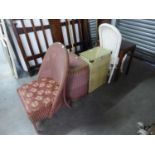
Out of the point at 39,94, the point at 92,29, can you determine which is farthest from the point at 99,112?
the point at 92,29

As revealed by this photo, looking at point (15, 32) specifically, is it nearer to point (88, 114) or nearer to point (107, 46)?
point (107, 46)

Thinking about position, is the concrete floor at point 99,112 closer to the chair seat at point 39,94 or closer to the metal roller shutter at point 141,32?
the chair seat at point 39,94

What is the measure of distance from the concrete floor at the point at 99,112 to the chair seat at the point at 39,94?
39 cm

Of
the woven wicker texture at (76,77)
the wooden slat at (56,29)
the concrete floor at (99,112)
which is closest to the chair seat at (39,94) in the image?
the woven wicker texture at (76,77)

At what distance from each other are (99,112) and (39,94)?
2.60 ft

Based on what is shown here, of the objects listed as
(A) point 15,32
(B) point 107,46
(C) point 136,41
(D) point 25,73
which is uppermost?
(A) point 15,32

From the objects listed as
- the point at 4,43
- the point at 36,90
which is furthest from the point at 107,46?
the point at 4,43

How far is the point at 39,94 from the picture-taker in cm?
162

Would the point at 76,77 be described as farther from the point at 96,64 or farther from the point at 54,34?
the point at 54,34

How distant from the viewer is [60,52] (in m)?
1.59

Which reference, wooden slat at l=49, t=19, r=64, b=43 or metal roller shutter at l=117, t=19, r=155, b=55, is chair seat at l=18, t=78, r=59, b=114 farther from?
metal roller shutter at l=117, t=19, r=155, b=55
